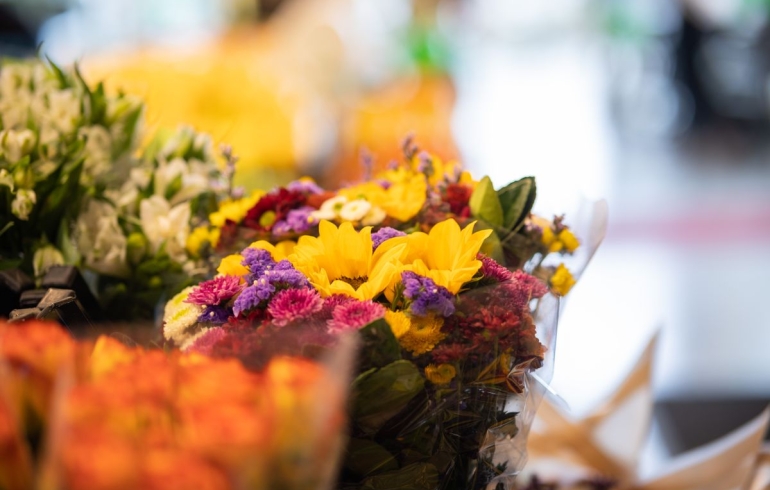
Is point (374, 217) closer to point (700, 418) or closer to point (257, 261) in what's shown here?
point (257, 261)

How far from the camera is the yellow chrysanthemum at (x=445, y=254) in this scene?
53 cm

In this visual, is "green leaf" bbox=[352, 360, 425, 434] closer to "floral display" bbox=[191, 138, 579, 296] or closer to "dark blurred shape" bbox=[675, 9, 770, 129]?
"floral display" bbox=[191, 138, 579, 296]

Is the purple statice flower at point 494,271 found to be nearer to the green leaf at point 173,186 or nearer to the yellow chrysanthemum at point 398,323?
the yellow chrysanthemum at point 398,323

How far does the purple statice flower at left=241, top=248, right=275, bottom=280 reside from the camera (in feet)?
1.83

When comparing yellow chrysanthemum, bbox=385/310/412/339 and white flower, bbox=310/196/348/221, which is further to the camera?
white flower, bbox=310/196/348/221

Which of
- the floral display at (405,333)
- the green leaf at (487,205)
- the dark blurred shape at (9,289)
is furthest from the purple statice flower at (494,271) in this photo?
the dark blurred shape at (9,289)

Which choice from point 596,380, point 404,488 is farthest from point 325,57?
point 404,488

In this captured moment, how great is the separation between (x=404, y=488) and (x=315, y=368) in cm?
17

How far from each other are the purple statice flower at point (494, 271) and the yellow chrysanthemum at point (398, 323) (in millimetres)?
80

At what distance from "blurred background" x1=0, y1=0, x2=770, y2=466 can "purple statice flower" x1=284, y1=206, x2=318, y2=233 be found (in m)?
0.23

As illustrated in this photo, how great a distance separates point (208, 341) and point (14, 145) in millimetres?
384

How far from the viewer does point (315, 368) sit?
41 cm

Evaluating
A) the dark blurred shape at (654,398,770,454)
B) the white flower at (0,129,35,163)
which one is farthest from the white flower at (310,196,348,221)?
the dark blurred shape at (654,398,770,454)

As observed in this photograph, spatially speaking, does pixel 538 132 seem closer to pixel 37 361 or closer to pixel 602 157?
pixel 602 157
